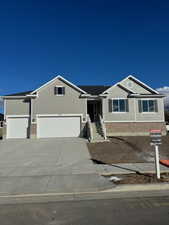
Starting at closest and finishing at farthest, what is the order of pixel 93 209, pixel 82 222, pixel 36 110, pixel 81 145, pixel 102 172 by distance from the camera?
pixel 82 222 → pixel 93 209 → pixel 102 172 → pixel 81 145 → pixel 36 110

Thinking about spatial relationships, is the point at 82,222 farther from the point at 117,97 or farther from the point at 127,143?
the point at 117,97

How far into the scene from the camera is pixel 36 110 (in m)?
23.1

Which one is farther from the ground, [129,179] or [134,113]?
[134,113]

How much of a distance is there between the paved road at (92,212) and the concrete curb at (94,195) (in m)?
0.33

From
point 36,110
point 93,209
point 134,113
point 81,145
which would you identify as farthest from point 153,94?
point 93,209

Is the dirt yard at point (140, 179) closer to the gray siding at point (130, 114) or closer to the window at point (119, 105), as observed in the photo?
the gray siding at point (130, 114)

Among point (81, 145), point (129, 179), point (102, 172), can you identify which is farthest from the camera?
point (81, 145)

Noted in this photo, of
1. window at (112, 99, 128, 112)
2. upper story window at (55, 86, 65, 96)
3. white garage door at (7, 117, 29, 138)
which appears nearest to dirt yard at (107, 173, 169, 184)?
window at (112, 99, 128, 112)

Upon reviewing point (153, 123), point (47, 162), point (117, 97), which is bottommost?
point (47, 162)

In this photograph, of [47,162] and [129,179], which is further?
[47,162]

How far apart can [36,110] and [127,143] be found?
1075 centimetres

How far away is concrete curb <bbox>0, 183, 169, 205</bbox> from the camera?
6.50 metres

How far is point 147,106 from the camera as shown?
23859mm

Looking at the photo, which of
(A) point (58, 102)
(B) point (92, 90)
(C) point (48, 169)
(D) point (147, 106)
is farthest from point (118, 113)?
(C) point (48, 169)
